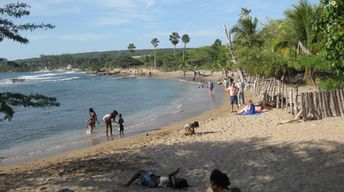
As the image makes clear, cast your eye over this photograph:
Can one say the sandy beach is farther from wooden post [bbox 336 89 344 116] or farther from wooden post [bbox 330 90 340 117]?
wooden post [bbox 336 89 344 116]

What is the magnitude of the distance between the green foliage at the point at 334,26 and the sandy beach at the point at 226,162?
2683 mm

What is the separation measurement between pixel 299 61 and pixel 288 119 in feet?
34.6

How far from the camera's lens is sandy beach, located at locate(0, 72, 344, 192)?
992cm

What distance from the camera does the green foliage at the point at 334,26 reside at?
8820 millimetres

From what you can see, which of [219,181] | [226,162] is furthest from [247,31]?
[219,181]

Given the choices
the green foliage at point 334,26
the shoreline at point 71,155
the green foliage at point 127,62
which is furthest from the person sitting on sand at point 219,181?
the green foliage at point 127,62

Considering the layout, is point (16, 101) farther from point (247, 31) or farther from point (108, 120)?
point (247, 31)

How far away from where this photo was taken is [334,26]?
8.98 meters

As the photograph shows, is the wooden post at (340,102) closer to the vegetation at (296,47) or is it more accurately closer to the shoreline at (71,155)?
the vegetation at (296,47)

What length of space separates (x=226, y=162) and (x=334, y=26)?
4.77 metres

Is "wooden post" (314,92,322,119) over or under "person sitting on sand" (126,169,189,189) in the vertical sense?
over

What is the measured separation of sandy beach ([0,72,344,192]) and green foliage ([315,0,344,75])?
2.68 m

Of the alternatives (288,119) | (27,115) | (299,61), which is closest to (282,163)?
(288,119)

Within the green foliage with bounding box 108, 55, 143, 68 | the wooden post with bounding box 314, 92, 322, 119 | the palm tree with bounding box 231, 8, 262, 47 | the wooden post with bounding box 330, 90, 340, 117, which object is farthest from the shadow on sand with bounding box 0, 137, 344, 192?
the green foliage with bounding box 108, 55, 143, 68
